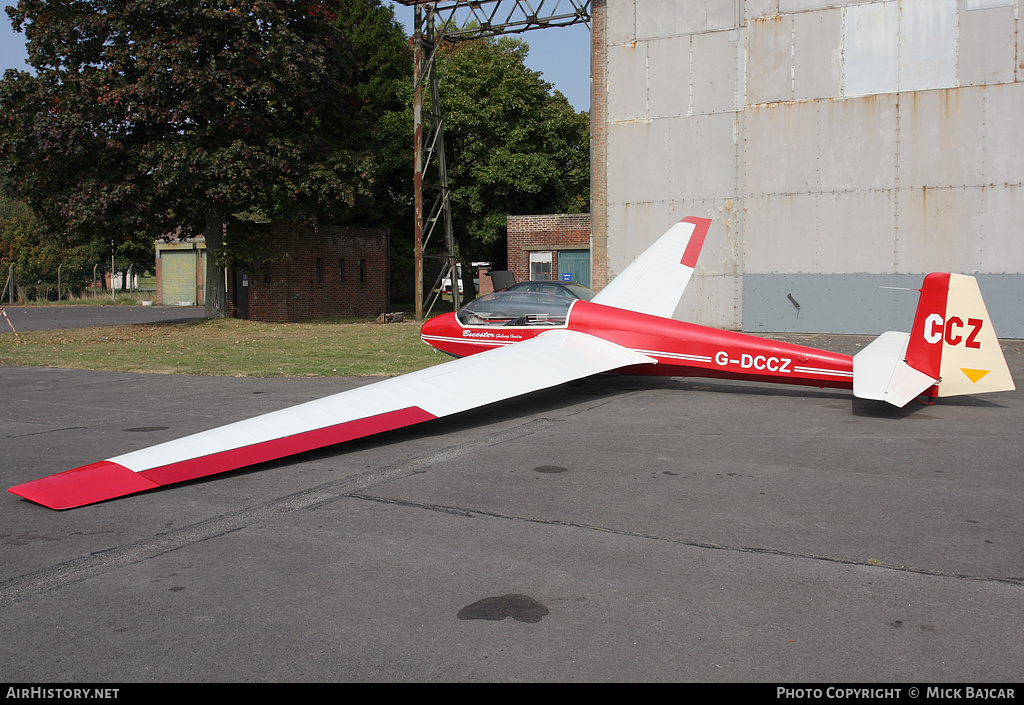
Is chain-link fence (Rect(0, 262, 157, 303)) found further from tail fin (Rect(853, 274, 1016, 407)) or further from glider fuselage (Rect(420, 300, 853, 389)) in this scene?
tail fin (Rect(853, 274, 1016, 407))

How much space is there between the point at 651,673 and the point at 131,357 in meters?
15.7

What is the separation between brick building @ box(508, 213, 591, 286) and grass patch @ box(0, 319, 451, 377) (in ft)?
25.3

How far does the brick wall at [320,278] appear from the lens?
29.1 m

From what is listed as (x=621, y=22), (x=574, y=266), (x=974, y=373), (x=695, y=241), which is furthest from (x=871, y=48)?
(x=974, y=373)

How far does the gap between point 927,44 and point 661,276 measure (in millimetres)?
11495

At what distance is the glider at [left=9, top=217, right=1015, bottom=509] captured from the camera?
6.29 m

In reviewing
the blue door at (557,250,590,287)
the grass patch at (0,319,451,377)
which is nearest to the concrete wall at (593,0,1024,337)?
the blue door at (557,250,590,287)

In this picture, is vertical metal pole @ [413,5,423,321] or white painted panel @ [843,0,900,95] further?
vertical metal pole @ [413,5,423,321]

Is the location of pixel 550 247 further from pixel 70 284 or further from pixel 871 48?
pixel 70 284

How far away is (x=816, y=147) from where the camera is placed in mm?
20438

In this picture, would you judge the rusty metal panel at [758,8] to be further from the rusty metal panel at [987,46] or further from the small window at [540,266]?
the small window at [540,266]

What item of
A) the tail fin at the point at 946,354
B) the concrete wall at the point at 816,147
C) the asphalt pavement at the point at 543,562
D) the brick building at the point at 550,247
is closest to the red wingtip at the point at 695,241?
the tail fin at the point at 946,354

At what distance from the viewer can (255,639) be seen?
3514 millimetres
